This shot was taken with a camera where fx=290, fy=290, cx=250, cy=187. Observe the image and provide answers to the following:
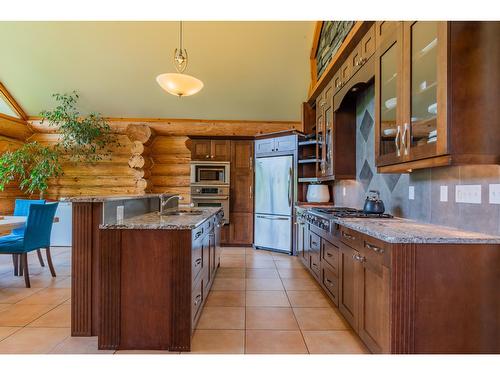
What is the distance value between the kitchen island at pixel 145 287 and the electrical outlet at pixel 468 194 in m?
1.76

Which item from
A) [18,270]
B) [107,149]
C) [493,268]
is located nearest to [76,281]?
[18,270]

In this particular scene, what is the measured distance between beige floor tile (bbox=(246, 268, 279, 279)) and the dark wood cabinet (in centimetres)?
235

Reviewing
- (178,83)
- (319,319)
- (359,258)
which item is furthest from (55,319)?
(359,258)

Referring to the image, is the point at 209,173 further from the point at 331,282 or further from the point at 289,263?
the point at 331,282

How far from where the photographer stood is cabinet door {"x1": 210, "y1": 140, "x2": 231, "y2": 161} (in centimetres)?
556

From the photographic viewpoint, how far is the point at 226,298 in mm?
2975

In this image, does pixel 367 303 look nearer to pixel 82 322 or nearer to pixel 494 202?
pixel 494 202

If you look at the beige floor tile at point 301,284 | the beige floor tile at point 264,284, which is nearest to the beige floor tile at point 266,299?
the beige floor tile at point 264,284

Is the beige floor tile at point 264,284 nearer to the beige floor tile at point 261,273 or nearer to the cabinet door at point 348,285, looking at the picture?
the beige floor tile at point 261,273

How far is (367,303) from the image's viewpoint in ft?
6.22

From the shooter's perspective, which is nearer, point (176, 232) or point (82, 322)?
point (176, 232)

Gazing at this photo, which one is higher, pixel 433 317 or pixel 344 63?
pixel 344 63

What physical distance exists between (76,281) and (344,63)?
3.25 m

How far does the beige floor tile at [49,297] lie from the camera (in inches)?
111
